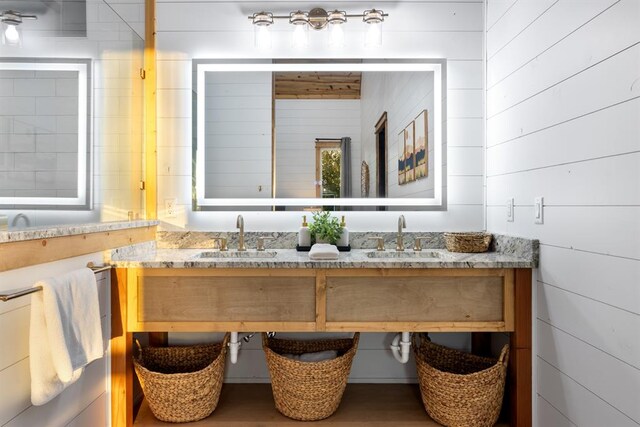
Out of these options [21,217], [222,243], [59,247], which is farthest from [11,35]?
[222,243]

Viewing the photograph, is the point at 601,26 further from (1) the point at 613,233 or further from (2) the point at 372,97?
(2) the point at 372,97

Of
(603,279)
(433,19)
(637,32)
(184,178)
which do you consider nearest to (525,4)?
(433,19)

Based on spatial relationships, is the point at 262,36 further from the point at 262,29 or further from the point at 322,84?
the point at 322,84

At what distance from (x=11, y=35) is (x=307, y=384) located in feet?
5.72

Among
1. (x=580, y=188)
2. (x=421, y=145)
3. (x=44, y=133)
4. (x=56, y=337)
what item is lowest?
(x=56, y=337)

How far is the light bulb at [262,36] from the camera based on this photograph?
2.26 m

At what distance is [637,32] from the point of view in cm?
111

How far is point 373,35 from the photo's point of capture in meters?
2.25

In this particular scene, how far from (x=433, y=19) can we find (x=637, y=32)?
133cm

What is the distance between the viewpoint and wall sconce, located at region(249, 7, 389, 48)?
2203 millimetres

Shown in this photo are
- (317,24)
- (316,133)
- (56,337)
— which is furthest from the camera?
(316,133)

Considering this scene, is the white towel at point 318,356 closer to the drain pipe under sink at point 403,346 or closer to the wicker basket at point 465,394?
the drain pipe under sink at point 403,346

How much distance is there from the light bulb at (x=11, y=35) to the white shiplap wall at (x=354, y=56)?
941 mm

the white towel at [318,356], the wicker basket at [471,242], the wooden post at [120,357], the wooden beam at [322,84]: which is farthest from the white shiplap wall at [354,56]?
the white towel at [318,356]
